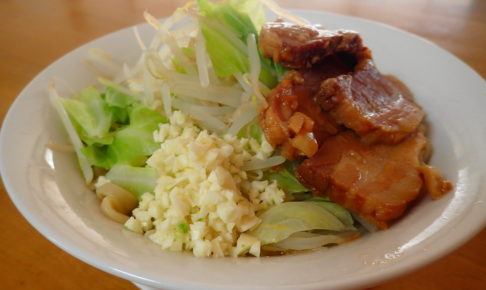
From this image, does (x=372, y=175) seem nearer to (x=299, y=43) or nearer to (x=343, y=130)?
(x=343, y=130)

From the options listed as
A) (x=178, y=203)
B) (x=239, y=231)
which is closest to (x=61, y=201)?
(x=178, y=203)

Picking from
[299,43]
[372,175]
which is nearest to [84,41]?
[299,43]

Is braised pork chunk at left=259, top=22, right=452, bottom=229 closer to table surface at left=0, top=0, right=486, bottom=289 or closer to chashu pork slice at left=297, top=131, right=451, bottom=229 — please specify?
chashu pork slice at left=297, top=131, right=451, bottom=229

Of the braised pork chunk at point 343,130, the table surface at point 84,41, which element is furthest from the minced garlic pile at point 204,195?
the table surface at point 84,41

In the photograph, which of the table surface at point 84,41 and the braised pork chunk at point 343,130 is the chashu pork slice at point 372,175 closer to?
the braised pork chunk at point 343,130

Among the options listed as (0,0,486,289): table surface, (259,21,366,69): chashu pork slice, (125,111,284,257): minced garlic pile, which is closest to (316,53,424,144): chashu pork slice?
(259,21,366,69): chashu pork slice
